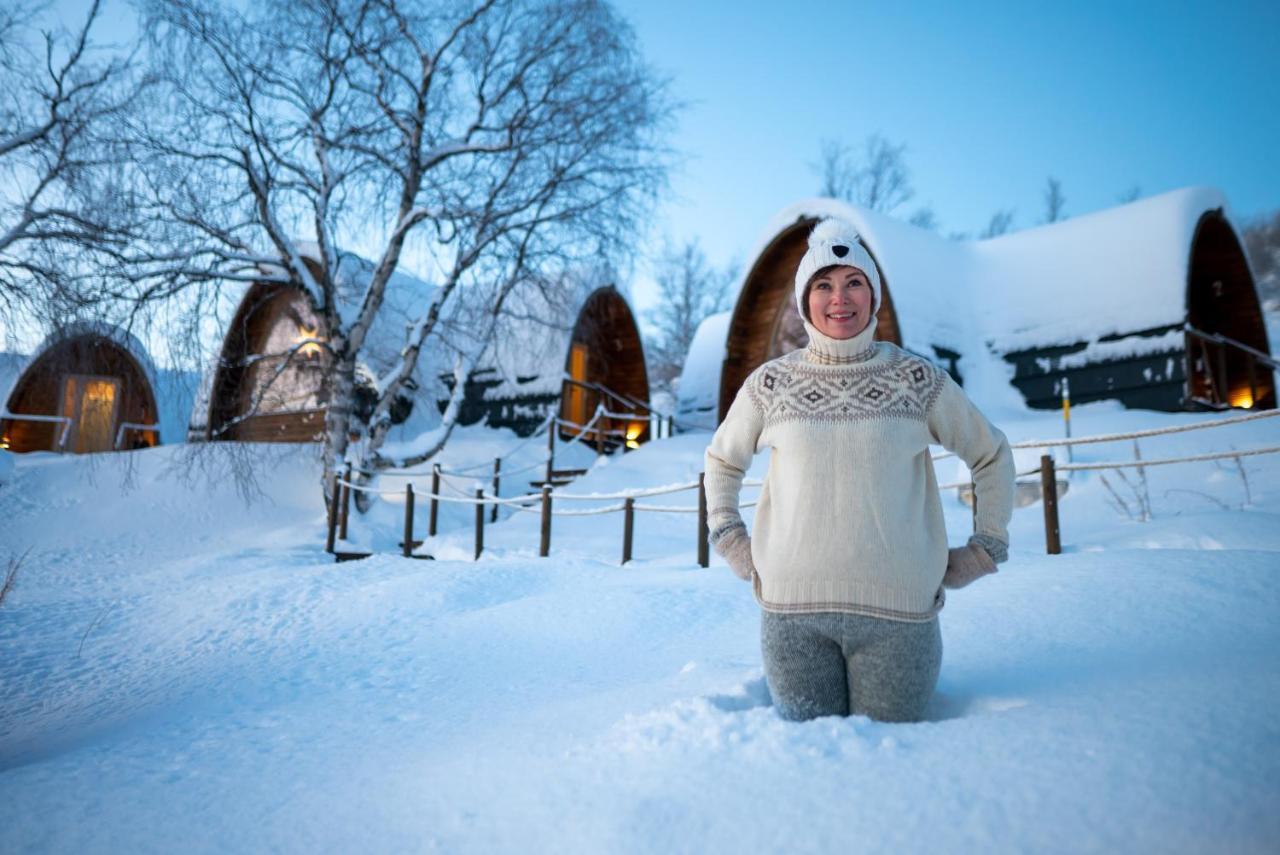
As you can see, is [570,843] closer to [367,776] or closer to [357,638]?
[367,776]

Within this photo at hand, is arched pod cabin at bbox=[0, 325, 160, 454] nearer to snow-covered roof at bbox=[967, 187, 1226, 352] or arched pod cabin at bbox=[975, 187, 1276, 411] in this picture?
snow-covered roof at bbox=[967, 187, 1226, 352]

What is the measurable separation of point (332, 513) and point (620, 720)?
7712mm

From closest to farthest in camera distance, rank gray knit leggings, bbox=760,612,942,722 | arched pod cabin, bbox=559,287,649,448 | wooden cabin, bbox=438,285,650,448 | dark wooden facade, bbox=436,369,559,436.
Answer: gray knit leggings, bbox=760,612,942,722
wooden cabin, bbox=438,285,650,448
dark wooden facade, bbox=436,369,559,436
arched pod cabin, bbox=559,287,649,448

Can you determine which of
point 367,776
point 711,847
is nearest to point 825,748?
point 711,847

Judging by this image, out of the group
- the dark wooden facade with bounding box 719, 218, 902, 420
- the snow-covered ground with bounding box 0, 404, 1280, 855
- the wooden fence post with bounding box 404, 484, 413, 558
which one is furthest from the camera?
the dark wooden facade with bounding box 719, 218, 902, 420

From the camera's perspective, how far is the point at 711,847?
1.27 m

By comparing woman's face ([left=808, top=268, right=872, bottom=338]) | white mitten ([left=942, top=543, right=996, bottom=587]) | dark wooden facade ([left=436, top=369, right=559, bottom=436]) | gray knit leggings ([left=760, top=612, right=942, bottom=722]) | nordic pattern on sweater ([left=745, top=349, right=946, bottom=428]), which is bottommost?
gray knit leggings ([left=760, top=612, right=942, bottom=722])

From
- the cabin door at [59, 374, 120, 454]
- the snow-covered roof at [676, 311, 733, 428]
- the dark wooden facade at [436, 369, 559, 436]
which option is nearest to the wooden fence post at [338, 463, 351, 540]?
the dark wooden facade at [436, 369, 559, 436]

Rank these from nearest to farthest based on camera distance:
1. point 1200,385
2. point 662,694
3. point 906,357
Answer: point 906,357
point 662,694
point 1200,385

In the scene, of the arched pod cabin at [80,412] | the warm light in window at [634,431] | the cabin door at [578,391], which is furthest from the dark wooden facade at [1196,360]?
the arched pod cabin at [80,412]

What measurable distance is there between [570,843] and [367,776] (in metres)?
0.90

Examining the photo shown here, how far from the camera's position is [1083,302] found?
10.2 metres

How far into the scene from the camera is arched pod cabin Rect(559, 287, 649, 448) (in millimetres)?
15727

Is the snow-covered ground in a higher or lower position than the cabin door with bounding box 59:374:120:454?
lower
